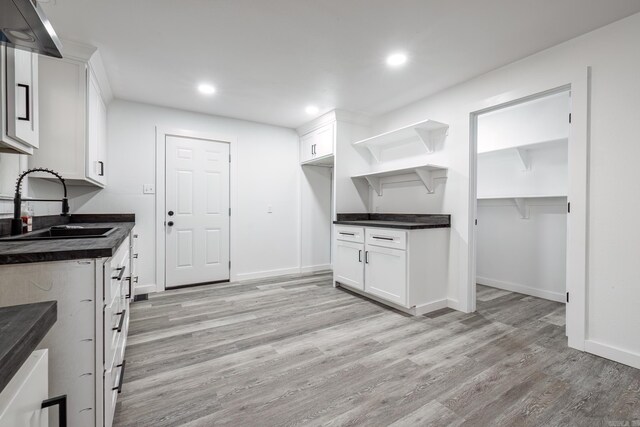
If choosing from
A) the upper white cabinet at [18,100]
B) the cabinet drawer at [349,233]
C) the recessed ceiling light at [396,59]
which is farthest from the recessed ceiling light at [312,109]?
the upper white cabinet at [18,100]

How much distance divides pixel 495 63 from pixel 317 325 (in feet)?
9.49

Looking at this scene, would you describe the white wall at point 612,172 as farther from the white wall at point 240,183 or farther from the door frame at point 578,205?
the white wall at point 240,183

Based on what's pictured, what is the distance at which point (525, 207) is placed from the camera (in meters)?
3.55

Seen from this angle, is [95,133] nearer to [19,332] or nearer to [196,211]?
[196,211]

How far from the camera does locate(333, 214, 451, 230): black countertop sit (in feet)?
9.62

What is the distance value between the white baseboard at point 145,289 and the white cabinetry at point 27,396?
330cm

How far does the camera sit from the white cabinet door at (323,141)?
402cm

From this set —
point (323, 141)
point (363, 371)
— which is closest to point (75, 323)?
point (363, 371)

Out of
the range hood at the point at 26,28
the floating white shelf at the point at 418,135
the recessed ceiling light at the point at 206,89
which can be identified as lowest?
the range hood at the point at 26,28

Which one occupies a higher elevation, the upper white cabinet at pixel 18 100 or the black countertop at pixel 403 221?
the upper white cabinet at pixel 18 100

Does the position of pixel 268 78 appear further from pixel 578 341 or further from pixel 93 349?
pixel 578 341

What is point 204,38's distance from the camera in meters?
2.27

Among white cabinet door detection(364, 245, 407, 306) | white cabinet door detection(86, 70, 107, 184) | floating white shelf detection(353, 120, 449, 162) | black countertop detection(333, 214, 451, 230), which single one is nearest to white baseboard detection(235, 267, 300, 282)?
black countertop detection(333, 214, 451, 230)

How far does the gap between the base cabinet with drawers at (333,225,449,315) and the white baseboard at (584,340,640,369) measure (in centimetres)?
118
